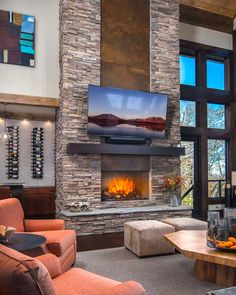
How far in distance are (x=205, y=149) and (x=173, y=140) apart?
1530mm

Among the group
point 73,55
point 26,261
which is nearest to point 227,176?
point 73,55

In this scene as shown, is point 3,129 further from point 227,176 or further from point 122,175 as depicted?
point 227,176

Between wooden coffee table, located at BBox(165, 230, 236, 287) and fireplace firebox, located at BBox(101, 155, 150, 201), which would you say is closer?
wooden coffee table, located at BBox(165, 230, 236, 287)

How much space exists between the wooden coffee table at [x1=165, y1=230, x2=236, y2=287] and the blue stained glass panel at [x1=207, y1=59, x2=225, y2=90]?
19.4ft

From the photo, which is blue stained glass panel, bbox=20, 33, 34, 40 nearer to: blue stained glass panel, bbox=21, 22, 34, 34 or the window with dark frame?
blue stained glass panel, bbox=21, 22, 34, 34

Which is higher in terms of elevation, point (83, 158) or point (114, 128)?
point (114, 128)

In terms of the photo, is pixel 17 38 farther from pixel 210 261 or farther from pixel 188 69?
pixel 210 261

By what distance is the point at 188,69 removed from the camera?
27.7 ft

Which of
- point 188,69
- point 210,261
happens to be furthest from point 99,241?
point 188,69

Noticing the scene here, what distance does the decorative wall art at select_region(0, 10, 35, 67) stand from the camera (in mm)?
6559

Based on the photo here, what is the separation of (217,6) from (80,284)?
27.4 feet

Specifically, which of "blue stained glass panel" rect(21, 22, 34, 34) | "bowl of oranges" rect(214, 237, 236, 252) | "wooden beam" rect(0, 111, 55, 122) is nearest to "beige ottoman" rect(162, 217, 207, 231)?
"bowl of oranges" rect(214, 237, 236, 252)

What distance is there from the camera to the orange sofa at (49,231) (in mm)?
3461

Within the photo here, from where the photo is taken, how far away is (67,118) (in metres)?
6.32
